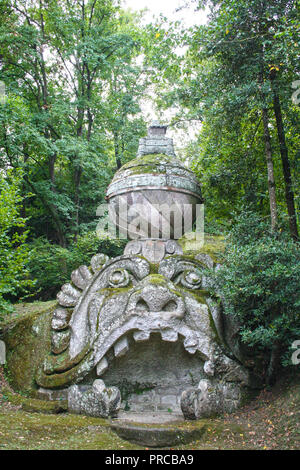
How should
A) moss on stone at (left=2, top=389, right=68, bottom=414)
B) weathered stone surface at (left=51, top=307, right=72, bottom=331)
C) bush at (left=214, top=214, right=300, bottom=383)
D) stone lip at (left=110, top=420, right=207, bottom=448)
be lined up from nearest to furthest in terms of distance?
stone lip at (left=110, top=420, right=207, bottom=448) → bush at (left=214, top=214, right=300, bottom=383) → moss on stone at (left=2, top=389, right=68, bottom=414) → weathered stone surface at (left=51, top=307, right=72, bottom=331)

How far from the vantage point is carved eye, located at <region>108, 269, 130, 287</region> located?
520 centimetres

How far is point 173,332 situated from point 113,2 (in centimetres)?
1373

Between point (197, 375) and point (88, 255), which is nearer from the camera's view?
point (197, 375)

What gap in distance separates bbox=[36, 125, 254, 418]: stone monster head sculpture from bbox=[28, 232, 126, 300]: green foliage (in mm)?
4826

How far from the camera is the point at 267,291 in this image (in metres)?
4.23

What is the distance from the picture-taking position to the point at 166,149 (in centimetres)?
648

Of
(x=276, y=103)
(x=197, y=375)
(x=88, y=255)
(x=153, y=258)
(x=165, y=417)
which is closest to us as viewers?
(x=165, y=417)

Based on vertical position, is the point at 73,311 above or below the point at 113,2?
below

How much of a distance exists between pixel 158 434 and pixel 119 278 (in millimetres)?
1953

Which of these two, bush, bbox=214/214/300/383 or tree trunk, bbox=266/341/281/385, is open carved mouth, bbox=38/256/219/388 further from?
tree trunk, bbox=266/341/281/385

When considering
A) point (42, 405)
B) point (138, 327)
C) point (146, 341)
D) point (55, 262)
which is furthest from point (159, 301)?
point (55, 262)

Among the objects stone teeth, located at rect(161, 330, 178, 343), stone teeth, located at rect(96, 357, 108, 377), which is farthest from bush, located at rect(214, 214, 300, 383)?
stone teeth, located at rect(96, 357, 108, 377)

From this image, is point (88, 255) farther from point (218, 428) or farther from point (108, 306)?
point (218, 428)
